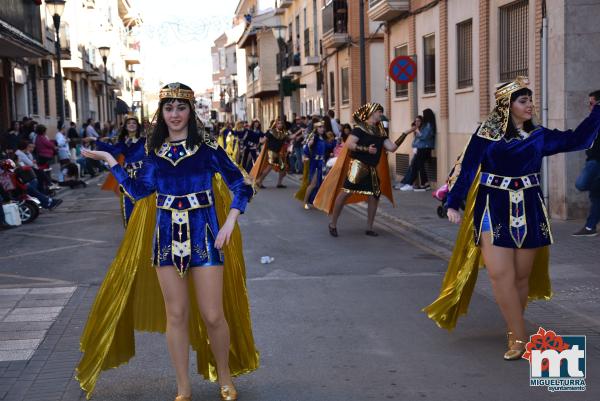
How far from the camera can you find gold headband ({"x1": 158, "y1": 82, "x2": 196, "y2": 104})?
189 inches

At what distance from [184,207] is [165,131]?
1.50 feet

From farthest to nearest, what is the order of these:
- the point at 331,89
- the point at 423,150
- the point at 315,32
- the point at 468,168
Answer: the point at 315,32
the point at 331,89
the point at 423,150
the point at 468,168

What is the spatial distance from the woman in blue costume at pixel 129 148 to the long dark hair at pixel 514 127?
160 inches

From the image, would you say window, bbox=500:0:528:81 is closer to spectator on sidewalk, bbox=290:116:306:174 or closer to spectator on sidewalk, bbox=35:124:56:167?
spectator on sidewalk, bbox=35:124:56:167

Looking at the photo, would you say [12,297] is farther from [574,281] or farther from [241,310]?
[574,281]

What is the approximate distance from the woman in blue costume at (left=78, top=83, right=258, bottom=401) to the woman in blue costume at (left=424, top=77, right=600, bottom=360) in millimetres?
1820

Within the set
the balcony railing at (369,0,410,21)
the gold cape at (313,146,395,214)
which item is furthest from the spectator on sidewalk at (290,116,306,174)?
the gold cape at (313,146,395,214)

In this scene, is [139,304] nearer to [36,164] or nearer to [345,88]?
[36,164]

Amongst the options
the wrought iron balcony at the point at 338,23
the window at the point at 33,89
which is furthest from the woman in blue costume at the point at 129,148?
the window at the point at 33,89

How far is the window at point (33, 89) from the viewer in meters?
33.4

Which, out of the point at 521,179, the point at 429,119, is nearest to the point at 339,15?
the point at 429,119

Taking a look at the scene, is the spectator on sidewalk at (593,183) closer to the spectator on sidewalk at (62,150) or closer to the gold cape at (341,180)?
the gold cape at (341,180)

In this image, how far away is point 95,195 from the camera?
2152cm

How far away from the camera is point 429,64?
69.0 ft
